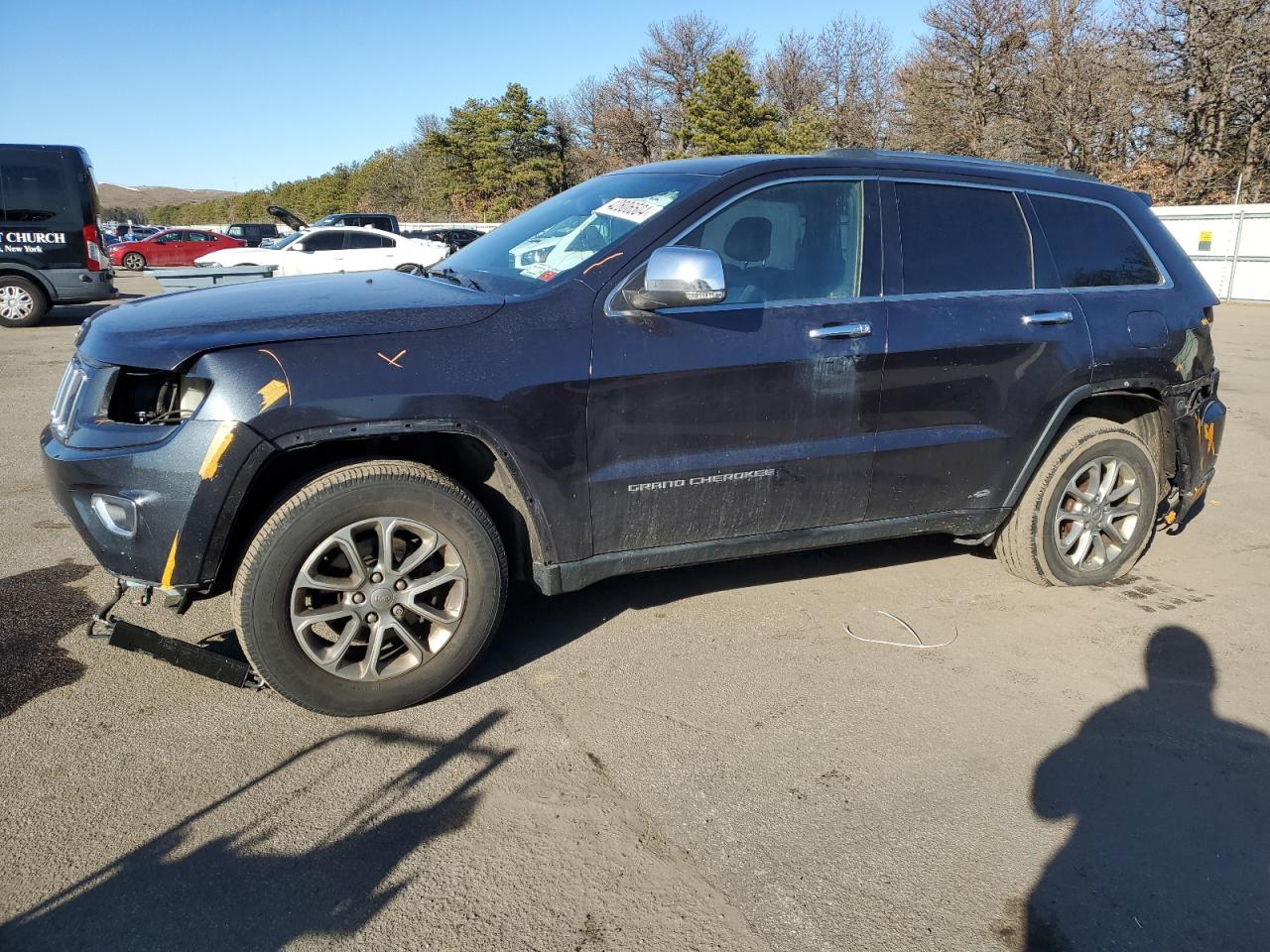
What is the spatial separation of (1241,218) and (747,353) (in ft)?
71.8

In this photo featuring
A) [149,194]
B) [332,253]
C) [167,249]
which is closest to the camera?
[332,253]

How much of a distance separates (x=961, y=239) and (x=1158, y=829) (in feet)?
7.90

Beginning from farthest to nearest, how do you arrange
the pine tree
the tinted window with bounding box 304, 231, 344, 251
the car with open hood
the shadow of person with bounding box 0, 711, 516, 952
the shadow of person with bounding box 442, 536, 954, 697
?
1. the pine tree
2. the tinted window with bounding box 304, 231, 344, 251
3. the shadow of person with bounding box 442, 536, 954, 697
4. the car with open hood
5. the shadow of person with bounding box 0, 711, 516, 952

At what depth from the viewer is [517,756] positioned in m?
3.00

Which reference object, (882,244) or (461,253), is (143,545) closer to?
(461,253)

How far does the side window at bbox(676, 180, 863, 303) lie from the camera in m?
3.58

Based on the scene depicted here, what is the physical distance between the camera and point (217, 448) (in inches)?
112

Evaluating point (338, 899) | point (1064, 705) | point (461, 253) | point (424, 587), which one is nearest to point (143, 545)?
point (424, 587)

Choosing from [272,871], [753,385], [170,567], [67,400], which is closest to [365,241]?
[67,400]

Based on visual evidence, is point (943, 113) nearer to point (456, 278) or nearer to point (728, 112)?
point (728, 112)

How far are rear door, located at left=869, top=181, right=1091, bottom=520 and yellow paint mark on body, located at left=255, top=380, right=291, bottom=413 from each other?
2242 millimetres

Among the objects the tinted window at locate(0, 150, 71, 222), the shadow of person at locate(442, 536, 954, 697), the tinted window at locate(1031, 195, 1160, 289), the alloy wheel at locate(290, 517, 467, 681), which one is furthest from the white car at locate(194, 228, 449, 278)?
the alloy wheel at locate(290, 517, 467, 681)

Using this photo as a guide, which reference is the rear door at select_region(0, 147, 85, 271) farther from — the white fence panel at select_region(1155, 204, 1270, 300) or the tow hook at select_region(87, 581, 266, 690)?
the white fence panel at select_region(1155, 204, 1270, 300)

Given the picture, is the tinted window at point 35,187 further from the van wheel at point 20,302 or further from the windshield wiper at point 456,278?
the windshield wiper at point 456,278
